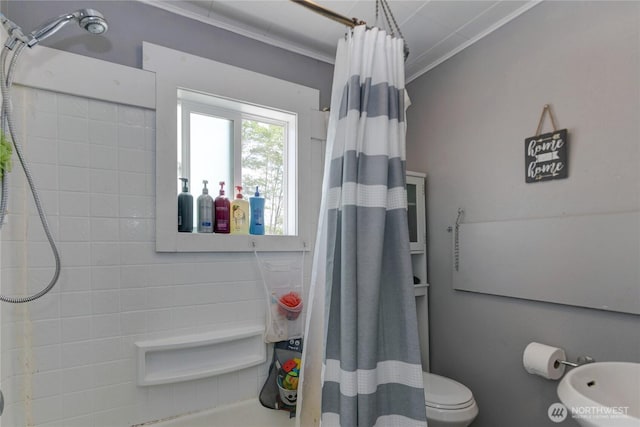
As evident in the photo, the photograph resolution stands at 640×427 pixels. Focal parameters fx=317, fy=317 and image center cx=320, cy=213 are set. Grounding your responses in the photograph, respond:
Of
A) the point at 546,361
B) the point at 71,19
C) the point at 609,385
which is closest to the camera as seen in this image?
the point at 609,385

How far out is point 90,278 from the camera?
133cm

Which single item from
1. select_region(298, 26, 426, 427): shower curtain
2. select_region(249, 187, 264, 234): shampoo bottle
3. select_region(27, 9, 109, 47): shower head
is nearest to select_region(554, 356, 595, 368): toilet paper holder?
select_region(298, 26, 426, 427): shower curtain

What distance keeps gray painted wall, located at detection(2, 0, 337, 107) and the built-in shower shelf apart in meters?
1.28

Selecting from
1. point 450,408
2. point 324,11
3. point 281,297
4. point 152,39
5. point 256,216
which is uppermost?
point 152,39

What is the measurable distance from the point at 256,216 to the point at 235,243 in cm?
20

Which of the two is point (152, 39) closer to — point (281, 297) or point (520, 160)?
point (281, 297)

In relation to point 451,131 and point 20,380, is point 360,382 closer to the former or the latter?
point 20,380

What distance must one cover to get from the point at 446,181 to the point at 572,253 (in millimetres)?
759

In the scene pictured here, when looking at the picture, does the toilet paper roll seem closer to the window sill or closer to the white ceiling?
the window sill

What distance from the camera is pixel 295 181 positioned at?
71.1 inches

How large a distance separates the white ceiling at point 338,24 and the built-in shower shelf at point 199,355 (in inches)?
61.8

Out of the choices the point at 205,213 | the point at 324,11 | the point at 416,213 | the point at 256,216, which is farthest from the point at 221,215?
the point at 416,213

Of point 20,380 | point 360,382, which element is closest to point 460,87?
point 360,382

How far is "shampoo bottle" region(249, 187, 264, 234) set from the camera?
172 centimetres
